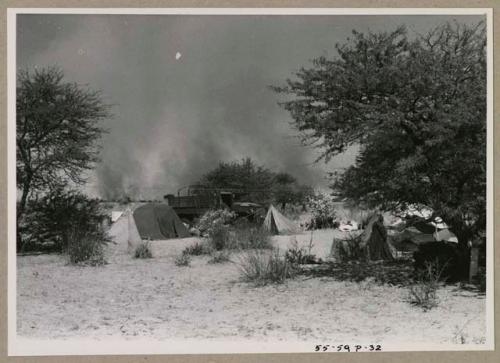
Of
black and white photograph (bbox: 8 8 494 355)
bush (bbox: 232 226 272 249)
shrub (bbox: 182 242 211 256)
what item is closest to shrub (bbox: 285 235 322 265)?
black and white photograph (bbox: 8 8 494 355)

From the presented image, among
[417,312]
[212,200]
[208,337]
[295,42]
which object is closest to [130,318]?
[208,337]

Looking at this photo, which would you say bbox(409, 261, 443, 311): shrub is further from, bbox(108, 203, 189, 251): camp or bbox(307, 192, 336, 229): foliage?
bbox(307, 192, 336, 229): foliage

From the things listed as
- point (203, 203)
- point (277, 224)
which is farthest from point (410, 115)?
point (203, 203)

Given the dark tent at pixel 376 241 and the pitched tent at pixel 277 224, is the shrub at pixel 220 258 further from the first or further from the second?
the pitched tent at pixel 277 224

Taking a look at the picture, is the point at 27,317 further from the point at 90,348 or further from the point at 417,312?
the point at 417,312

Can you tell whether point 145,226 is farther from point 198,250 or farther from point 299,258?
point 299,258

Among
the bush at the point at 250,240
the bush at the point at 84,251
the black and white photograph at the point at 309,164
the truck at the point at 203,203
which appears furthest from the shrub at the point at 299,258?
the truck at the point at 203,203

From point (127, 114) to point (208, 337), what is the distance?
5266mm

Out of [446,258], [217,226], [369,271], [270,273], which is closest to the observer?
[446,258]

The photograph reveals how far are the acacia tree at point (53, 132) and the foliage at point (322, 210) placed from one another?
34.2 ft

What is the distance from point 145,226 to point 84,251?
4692 mm

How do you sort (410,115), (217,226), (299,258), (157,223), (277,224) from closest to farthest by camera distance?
(410,115) < (299,258) < (217,226) < (157,223) < (277,224)

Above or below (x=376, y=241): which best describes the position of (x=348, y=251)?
below

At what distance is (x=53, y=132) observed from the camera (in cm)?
980
